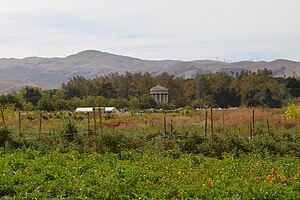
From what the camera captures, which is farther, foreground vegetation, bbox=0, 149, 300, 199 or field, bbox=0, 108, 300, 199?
field, bbox=0, 108, 300, 199

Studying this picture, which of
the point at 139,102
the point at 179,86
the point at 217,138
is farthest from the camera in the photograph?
the point at 179,86

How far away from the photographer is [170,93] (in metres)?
77.4

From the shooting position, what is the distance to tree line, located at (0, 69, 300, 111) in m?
58.4

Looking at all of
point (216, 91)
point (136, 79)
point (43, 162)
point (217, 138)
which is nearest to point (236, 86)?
point (216, 91)

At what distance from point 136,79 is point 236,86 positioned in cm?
1888

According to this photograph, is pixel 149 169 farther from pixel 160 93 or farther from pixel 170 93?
pixel 170 93

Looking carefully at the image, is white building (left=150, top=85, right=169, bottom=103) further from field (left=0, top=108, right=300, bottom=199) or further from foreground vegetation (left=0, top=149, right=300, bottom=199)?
foreground vegetation (left=0, top=149, right=300, bottom=199)

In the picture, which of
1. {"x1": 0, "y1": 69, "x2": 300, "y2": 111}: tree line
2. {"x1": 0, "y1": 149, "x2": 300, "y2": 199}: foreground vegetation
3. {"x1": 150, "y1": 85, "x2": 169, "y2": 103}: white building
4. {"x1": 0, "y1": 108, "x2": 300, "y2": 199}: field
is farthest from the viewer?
{"x1": 150, "y1": 85, "x2": 169, "y2": 103}: white building

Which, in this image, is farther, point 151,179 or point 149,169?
point 149,169

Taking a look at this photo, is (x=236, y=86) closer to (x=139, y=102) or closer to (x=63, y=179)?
(x=139, y=102)

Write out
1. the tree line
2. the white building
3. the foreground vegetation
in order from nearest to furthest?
the foreground vegetation < the tree line < the white building

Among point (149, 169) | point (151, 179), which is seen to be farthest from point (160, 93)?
point (151, 179)

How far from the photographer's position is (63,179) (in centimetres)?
918

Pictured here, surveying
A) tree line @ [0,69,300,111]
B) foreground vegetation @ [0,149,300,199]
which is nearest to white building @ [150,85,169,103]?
tree line @ [0,69,300,111]
